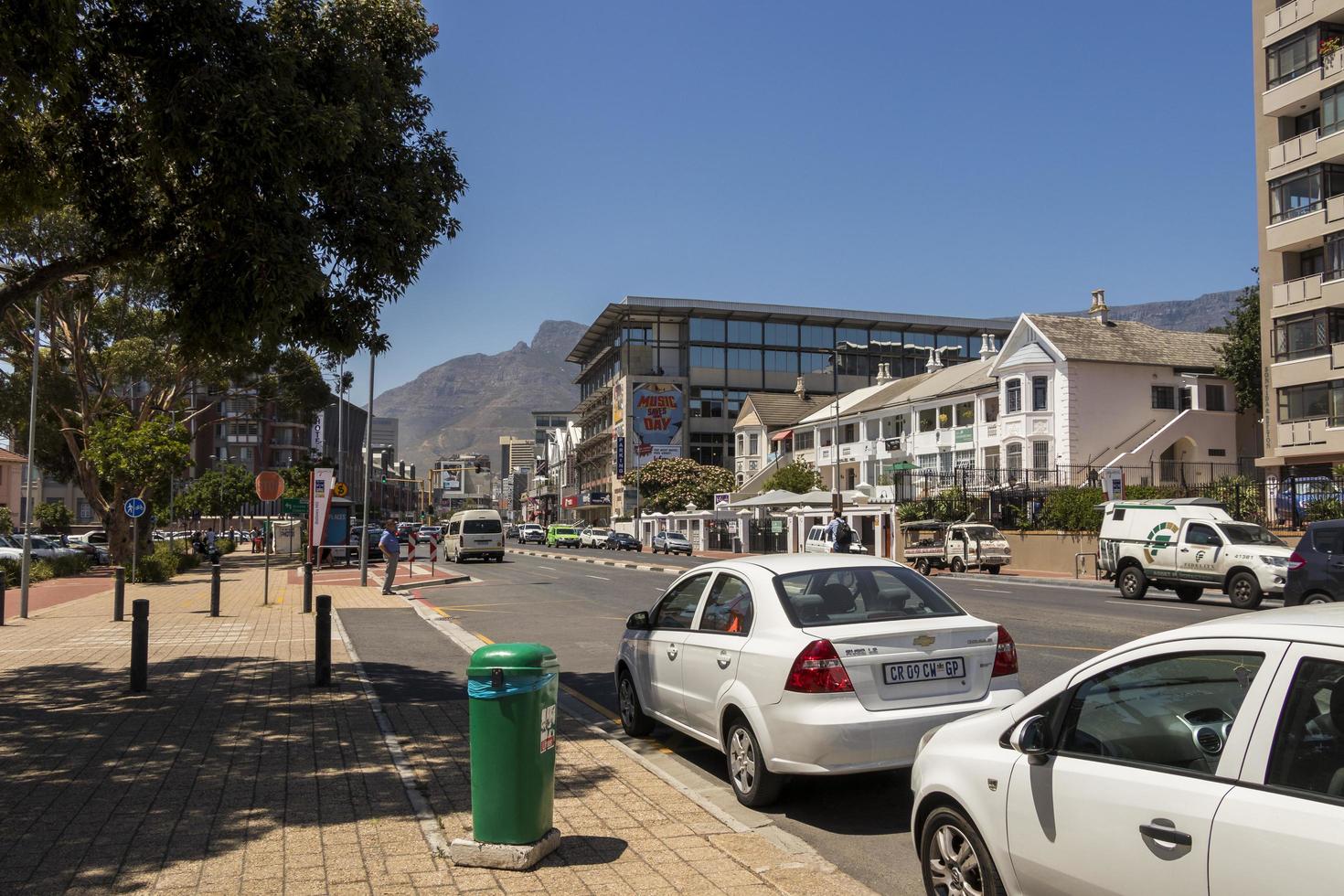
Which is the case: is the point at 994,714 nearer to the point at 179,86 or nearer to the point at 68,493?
the point at 179,86

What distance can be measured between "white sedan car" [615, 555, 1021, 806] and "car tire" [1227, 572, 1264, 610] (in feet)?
52.0

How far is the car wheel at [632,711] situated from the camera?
8.58 metres

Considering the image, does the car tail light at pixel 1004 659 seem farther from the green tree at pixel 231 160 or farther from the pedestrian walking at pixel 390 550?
the pedestrian walking at pixel 390 550

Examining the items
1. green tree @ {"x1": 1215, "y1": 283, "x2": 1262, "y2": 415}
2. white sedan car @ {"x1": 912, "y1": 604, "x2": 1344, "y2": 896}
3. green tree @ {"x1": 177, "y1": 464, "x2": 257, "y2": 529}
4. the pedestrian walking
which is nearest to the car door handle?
white sedan car @ {"x1": 912, "y1": 604, "x2": 1344, "y2": 896}

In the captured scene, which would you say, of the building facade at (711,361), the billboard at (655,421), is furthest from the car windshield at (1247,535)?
the billboard at (655,421)

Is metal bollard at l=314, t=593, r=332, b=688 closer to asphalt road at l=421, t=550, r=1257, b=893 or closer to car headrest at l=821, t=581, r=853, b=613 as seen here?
asphalt road at l=421, t=550, r=1257, b=893

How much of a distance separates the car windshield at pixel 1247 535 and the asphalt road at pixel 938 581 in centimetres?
146

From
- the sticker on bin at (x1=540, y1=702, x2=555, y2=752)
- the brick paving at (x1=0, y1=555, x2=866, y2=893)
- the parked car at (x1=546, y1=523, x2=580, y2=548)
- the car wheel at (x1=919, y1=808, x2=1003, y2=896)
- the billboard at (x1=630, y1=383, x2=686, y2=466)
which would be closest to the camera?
the car wheel at (x1=919, y1=808, x2=1003, y2=896)

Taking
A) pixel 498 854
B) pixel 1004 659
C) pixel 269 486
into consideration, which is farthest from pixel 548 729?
pixel 269 486

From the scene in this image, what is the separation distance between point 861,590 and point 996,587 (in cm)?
2164

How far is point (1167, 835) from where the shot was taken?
333 cm

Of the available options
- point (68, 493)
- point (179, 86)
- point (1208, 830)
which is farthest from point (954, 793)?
point (68, 493)

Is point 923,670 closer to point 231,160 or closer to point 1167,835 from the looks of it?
point 1167,835

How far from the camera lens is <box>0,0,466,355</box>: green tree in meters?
9.59
